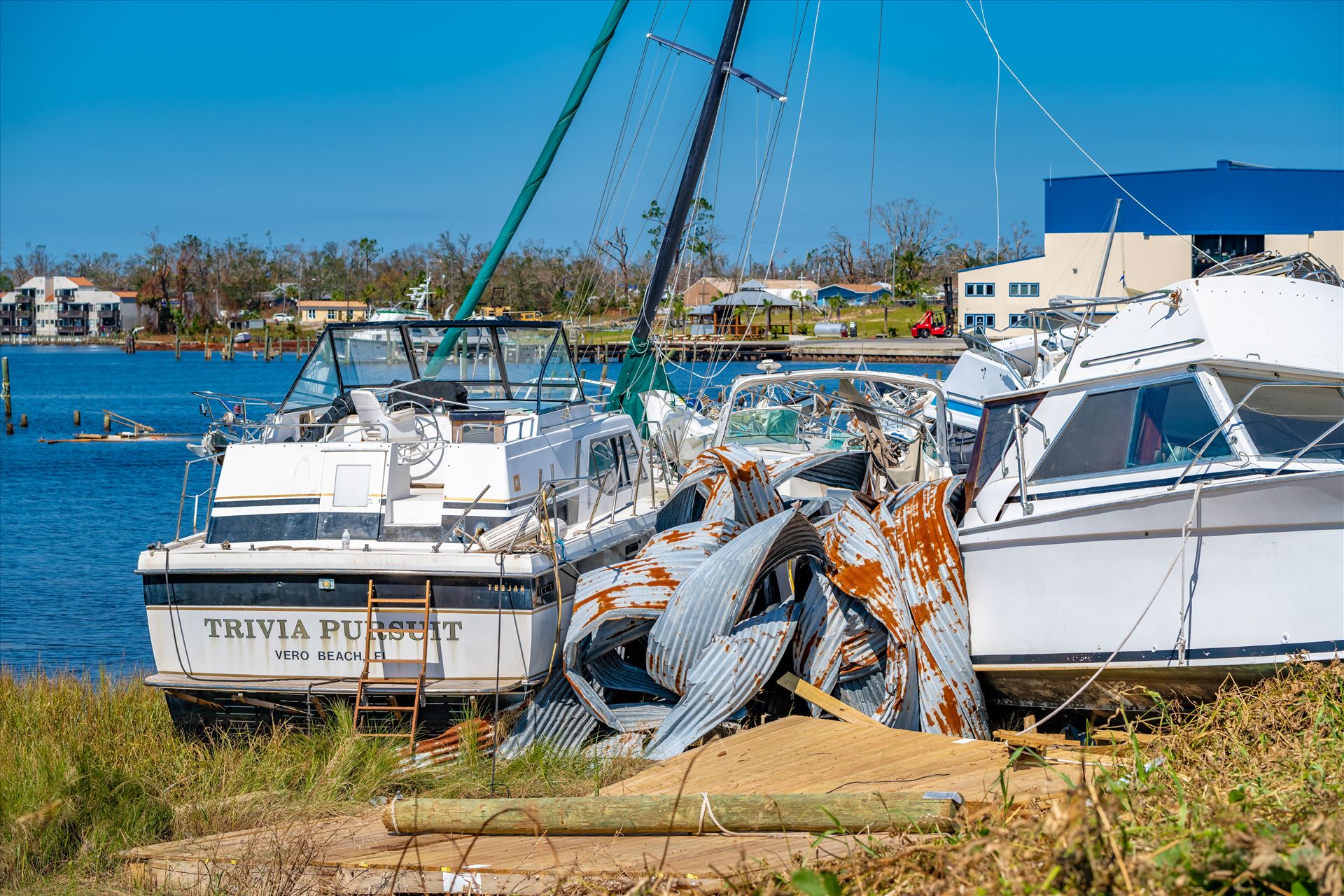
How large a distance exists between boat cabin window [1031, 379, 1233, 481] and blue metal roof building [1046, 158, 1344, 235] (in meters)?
51.5

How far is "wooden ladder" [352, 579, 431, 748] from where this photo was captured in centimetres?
869

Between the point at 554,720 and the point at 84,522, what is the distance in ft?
70.9

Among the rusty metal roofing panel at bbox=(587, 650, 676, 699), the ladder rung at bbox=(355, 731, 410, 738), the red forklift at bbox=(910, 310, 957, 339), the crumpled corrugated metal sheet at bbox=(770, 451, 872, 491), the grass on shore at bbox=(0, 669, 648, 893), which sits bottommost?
the grass on shore at bbox=(0, 669, 648, 893)

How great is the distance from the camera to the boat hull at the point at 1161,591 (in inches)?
297

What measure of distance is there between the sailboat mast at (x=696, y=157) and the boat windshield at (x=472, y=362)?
4.08 m

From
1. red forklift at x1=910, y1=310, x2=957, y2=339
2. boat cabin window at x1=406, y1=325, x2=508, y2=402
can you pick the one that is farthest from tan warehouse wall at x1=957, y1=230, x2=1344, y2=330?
boat cabin window at x1=406, y1=325, x2=508, y2=402

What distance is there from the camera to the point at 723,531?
9609 millimetres

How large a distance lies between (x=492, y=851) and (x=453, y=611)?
332 centimetres

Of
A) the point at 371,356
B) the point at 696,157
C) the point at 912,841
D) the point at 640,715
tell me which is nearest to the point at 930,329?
the point at 696,157

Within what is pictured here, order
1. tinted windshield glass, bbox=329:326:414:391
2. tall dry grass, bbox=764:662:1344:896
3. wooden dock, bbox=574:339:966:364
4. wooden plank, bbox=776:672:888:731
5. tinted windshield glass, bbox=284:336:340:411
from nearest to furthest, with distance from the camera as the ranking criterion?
tall dry grass, bbox=764:662:1344:896 < wooden plank, bbox=776:672:888:731 < tinted windshield glass, bbox=284:336:340:411 < tinted windshield glass, bbox=329:326:414:391 < wooden dock, bbox=574:339:966:364

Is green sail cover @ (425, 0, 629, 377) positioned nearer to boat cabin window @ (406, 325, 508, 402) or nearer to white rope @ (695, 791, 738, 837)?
boat cabin window @ (406, 325, 508, 402)

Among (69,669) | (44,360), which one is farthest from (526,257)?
(69,669)

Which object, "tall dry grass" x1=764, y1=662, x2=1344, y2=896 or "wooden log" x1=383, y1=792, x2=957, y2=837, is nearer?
"tall dry grass" x1=764, y1=662, x2=1344, y2=896

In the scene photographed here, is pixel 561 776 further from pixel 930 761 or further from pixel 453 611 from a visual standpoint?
pixel 930 761
